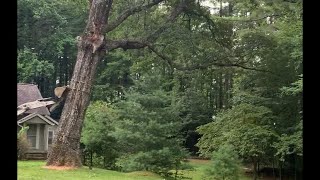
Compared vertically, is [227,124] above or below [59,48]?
below

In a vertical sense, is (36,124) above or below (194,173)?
above

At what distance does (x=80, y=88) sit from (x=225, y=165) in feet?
17.8

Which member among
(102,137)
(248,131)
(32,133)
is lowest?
(32,133)

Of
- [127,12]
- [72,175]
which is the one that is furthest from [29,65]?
[72,175]

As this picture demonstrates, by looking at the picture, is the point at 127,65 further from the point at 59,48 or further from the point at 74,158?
the point at 74,158

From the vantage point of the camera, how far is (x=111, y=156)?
53.7 ft

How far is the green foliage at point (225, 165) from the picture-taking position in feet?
41.8

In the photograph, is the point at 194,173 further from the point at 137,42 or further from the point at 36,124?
the point at 36,124

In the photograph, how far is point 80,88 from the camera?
14414mm

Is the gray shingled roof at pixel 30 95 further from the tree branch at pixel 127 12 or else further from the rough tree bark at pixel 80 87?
the tree branch at pixel 127 12

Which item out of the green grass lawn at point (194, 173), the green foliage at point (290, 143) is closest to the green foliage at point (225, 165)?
the green foliage at point (290, 143)

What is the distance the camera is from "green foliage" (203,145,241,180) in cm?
1274
